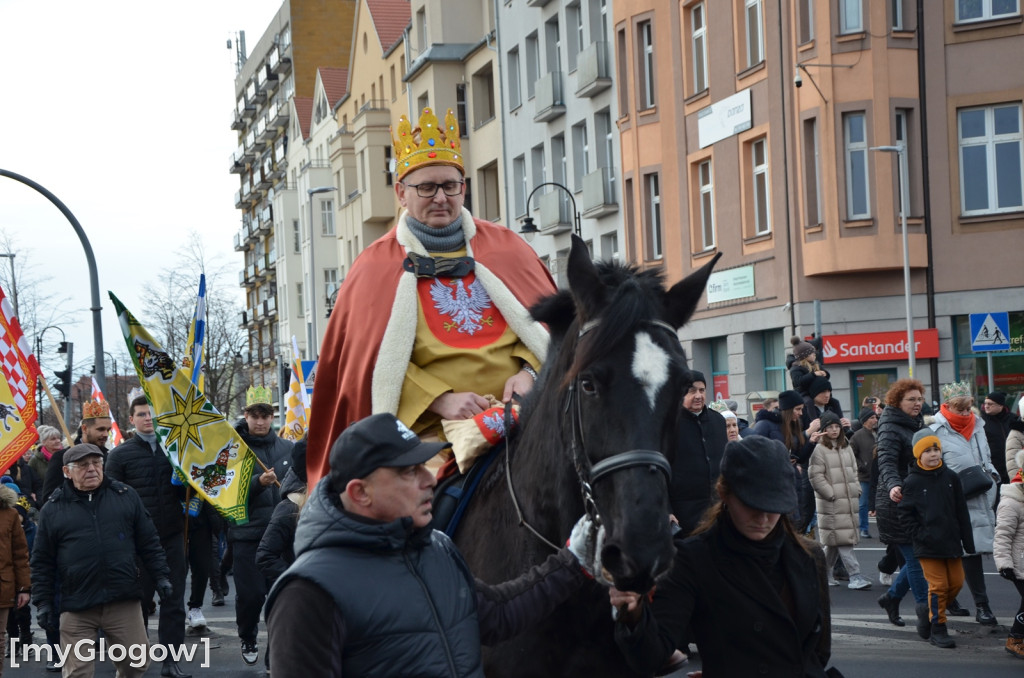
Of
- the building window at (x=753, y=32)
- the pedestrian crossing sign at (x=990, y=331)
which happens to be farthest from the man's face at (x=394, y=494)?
the building window at (x=753, y=32)

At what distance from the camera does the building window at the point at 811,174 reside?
94.5 feet

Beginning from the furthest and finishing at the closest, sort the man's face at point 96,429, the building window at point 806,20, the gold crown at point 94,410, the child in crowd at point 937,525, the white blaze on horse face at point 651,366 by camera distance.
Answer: the building window at point 806,20
the gold crown at point 94,410
the man's face at point 96,429
the child in crowd at point 937,525
the white blaze on horse face at point 651,366

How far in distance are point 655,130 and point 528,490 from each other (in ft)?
102

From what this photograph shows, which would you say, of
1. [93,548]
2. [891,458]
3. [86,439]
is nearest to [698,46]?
[891,458]

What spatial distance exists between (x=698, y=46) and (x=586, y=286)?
2992cm

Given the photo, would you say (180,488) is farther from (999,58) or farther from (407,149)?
(999,58)

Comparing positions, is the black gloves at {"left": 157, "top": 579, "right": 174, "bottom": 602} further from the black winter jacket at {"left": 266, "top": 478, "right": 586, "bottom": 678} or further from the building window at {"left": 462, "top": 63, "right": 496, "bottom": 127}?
the building window at {"left": 462, "top": 63, "right": 496, "bottom": 127}

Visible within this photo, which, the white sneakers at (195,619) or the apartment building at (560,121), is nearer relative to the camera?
the white sneakers at (195,619)

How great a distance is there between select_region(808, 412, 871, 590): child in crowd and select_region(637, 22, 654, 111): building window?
22.3 meters

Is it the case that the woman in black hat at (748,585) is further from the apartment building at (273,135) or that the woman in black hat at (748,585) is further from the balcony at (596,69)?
the apartment building at (273,135)

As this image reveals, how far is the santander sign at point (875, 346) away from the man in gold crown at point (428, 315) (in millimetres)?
22448

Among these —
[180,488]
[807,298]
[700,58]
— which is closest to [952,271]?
[807,298]

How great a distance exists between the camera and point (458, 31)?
52.3 m

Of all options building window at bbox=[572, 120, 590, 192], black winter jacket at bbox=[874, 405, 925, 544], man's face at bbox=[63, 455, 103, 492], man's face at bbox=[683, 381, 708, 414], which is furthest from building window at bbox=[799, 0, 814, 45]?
man's face at bbox=[63, 455, 103, 492]
